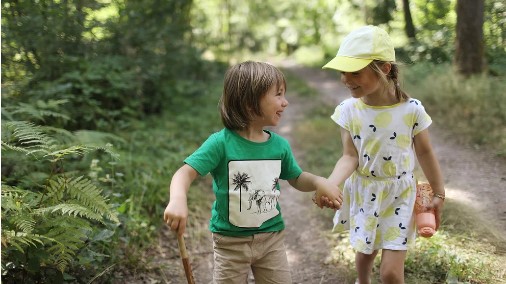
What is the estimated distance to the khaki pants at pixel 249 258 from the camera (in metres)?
2.45

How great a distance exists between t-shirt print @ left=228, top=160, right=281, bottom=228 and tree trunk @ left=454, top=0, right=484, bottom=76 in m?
5.55

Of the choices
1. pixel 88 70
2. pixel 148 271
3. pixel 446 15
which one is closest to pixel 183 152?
pixel 88 70

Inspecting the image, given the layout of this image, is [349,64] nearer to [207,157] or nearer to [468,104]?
[207,157]

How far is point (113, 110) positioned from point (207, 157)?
583 cm

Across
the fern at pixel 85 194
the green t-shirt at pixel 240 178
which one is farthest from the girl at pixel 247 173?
the fern at pixel 85 194

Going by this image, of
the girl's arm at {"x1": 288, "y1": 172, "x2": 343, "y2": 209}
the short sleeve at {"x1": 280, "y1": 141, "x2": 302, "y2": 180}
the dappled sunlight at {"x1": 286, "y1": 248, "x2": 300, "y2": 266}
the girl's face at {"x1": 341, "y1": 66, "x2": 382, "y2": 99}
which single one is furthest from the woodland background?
the girl's face at {"x1": 341, "y1": 66, "x2": 382, "y2": 99}

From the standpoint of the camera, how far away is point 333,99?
11.4 m

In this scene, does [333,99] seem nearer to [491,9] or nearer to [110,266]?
[491,9]

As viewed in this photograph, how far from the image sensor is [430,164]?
2.76 m

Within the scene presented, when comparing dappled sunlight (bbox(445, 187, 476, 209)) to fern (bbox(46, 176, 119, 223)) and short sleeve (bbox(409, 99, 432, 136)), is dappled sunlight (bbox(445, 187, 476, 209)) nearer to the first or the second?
short sleeve (bbox(409, 99, 432, 136))

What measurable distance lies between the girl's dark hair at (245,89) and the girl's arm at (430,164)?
0.91m

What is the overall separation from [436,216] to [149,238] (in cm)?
249

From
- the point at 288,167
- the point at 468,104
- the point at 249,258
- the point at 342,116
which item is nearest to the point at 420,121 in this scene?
the point at 342,116

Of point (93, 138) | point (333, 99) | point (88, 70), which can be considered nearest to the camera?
point (93, 138)
